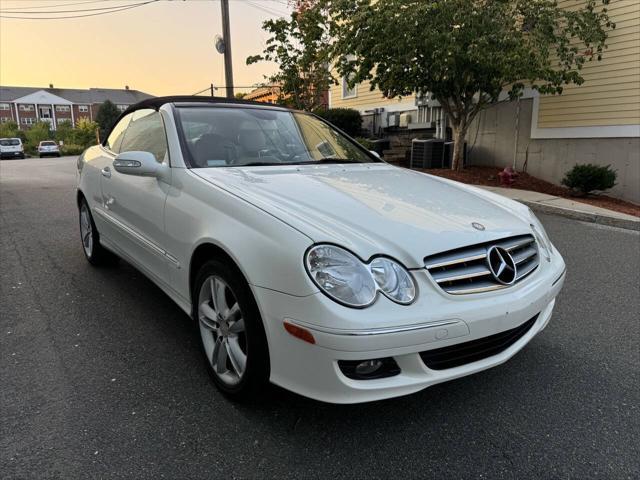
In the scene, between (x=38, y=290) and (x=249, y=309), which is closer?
(x=249, y=309)

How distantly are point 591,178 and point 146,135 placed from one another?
8.66m

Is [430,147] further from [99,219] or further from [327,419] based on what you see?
[327,419]

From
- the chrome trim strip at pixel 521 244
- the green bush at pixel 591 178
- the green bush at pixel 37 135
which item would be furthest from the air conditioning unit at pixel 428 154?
the green bush at pixel 37 135

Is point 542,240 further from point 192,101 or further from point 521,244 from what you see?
point 192,101

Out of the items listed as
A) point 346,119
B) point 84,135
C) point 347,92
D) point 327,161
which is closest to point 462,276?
point 327,161

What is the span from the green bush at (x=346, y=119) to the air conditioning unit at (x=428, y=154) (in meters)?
4.23

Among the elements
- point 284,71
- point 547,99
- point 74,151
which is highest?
point 284,71

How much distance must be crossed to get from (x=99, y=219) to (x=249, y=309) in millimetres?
2657

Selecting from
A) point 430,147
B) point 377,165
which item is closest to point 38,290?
point 377,165

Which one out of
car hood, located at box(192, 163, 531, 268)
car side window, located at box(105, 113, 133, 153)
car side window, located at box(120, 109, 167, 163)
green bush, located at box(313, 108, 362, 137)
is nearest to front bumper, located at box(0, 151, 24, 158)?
green bush, located at box(313, 108, 362, 137)

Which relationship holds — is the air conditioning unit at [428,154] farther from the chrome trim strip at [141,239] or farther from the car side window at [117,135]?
the chrome trim strip at [141,239]

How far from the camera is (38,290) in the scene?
167 inches

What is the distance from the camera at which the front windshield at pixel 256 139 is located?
10.7ft

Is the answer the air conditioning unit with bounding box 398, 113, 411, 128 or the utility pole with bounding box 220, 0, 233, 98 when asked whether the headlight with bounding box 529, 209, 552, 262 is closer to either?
the air conditioning unit with bounding box 398, 113, 411, 128
